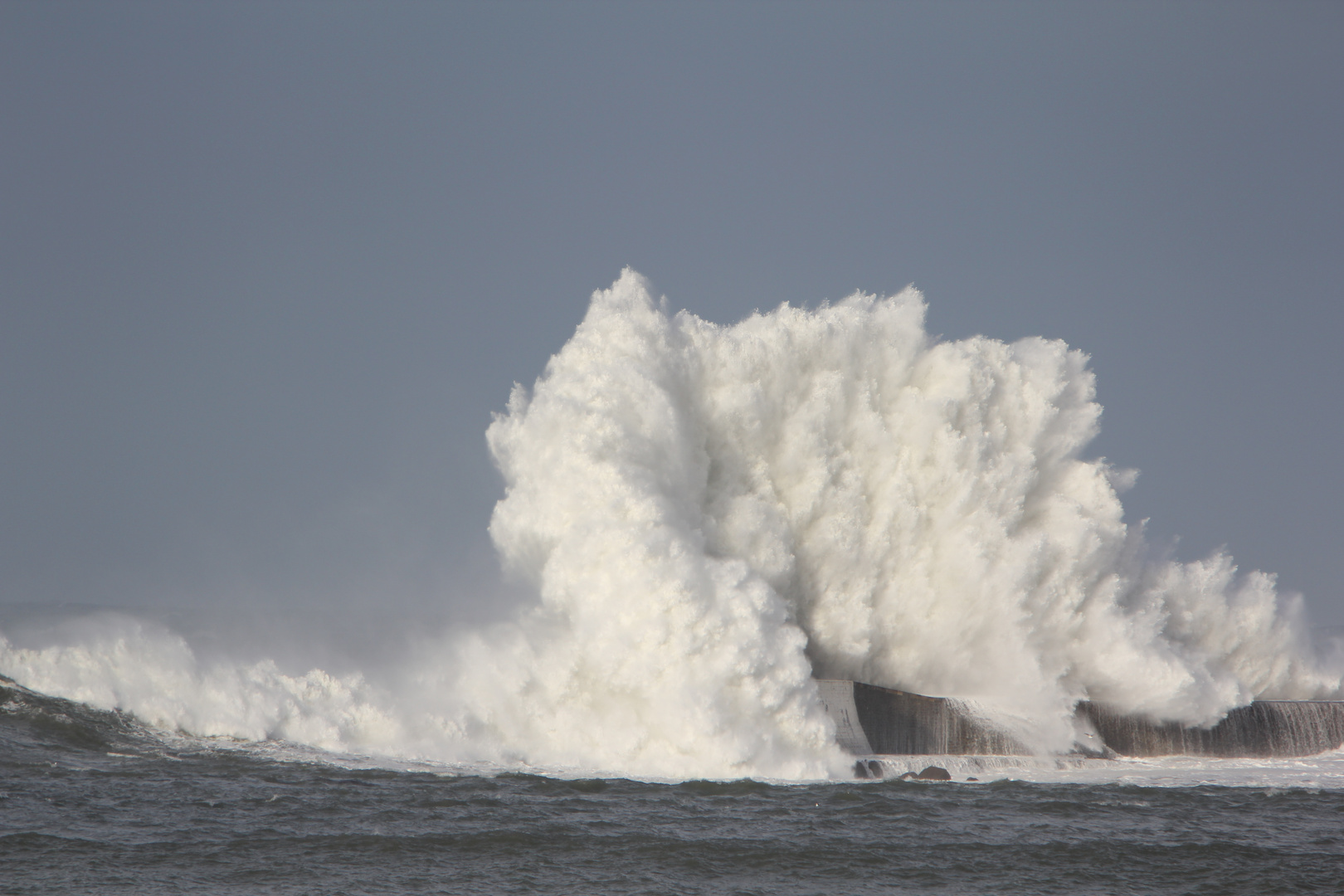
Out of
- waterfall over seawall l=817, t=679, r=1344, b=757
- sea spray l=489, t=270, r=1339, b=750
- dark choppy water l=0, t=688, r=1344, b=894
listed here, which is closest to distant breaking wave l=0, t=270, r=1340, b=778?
Result: sea spray l=489, t=270, r=1339, b=750

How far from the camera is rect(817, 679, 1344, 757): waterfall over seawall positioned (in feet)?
72.9

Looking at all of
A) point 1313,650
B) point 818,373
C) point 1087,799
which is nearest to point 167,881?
point 1087,799

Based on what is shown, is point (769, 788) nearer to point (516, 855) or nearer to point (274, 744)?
point (516, 855)

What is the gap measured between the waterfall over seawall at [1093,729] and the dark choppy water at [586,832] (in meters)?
2.40

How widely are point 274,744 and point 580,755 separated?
19.6ft

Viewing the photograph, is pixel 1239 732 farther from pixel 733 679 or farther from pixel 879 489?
pixel 733 679

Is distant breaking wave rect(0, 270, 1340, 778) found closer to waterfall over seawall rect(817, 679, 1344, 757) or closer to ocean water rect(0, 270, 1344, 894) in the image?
ocean water rect(0, 270, 1344, 894)

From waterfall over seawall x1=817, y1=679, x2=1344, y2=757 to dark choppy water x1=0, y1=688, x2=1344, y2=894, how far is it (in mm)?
2395

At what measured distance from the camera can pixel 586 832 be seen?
15.3 m

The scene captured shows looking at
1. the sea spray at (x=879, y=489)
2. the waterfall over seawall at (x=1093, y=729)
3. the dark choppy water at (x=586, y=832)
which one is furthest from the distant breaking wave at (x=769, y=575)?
the dark choppy water at (x=586, y=832)

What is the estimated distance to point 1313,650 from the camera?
32.1m

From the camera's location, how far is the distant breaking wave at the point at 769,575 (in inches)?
830

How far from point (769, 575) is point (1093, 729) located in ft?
28.2

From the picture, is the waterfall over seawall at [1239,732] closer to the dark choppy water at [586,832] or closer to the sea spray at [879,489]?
the sea spray at [879,489]
